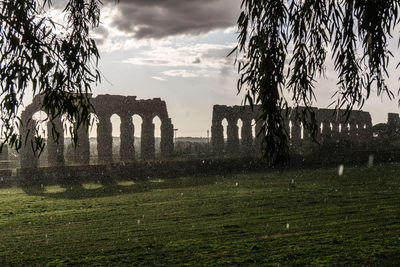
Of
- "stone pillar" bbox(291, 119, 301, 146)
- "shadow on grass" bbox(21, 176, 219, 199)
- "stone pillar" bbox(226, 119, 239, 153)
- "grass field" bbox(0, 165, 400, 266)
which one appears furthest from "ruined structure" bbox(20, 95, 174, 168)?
"stone pillar" bbox(291, 119, 301, 146)

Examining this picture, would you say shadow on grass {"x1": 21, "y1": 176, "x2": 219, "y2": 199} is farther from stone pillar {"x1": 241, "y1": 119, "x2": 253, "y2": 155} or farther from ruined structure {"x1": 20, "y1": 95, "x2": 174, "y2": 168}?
stone pillar {"x1": 241, "y1": 119, "x2": 253, "y2": 155}

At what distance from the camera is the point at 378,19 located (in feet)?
19.3

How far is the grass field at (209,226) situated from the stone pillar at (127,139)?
15.3 metres

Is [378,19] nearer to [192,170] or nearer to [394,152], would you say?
[192,170]

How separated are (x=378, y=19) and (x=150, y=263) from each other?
5094mm

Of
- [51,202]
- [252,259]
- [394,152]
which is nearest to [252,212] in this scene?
[252,259]

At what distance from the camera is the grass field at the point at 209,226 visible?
7453 millimetres

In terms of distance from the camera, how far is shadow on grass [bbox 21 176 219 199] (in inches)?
692

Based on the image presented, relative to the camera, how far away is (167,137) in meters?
34.8

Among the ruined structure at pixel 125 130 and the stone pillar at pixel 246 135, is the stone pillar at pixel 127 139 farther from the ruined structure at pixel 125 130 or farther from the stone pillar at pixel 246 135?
the stone pillar at pixel 246 135

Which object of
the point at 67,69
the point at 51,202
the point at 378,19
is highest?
the point at 378,19

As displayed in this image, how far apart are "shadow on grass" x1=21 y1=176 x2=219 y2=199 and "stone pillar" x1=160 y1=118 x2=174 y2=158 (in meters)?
12.4

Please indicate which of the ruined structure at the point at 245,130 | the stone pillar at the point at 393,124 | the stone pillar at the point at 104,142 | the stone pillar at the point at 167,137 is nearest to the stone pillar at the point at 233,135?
the ruined structure at the point at 245,130

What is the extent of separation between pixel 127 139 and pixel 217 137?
28.6 ft
